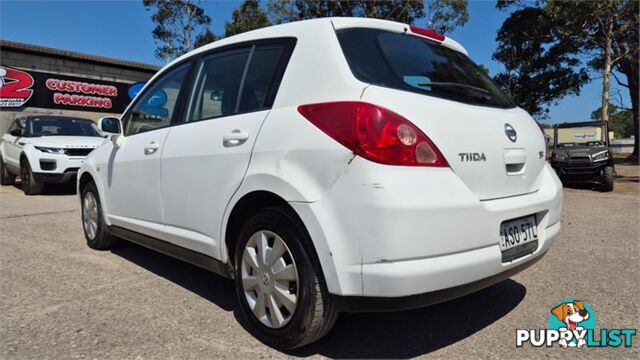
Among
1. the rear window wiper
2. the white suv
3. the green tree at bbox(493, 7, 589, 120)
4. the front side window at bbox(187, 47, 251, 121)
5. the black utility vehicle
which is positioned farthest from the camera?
the green tree at bbox(493, 7, 589, 120)

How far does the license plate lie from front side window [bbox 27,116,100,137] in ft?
29.8

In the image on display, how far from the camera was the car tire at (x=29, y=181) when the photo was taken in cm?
855

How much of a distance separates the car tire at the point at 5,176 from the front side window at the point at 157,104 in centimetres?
842

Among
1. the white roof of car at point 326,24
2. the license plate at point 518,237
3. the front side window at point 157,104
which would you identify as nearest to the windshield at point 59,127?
the front side window at point 157,104

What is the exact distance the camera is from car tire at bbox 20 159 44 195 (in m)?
8.55

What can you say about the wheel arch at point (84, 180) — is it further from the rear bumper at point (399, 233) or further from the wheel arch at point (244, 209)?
the rear bumper at point (399, 233)

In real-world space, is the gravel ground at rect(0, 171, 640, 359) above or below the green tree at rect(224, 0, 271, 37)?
below

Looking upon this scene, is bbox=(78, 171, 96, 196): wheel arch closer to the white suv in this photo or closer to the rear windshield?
the rear windshield

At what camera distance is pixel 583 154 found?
1070 centimetres

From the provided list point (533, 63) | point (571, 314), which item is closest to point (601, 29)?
point (533, 63)

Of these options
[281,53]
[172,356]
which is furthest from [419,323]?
[281,53]

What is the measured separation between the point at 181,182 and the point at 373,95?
152 centimetres

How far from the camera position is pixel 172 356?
2.31 metres

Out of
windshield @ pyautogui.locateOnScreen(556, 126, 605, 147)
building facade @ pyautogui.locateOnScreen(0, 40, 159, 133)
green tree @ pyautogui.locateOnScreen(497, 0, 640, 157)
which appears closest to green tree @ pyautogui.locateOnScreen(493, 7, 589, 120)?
green tree @ pyautogui.locateOnScreen(497, 0, 640, 157)
